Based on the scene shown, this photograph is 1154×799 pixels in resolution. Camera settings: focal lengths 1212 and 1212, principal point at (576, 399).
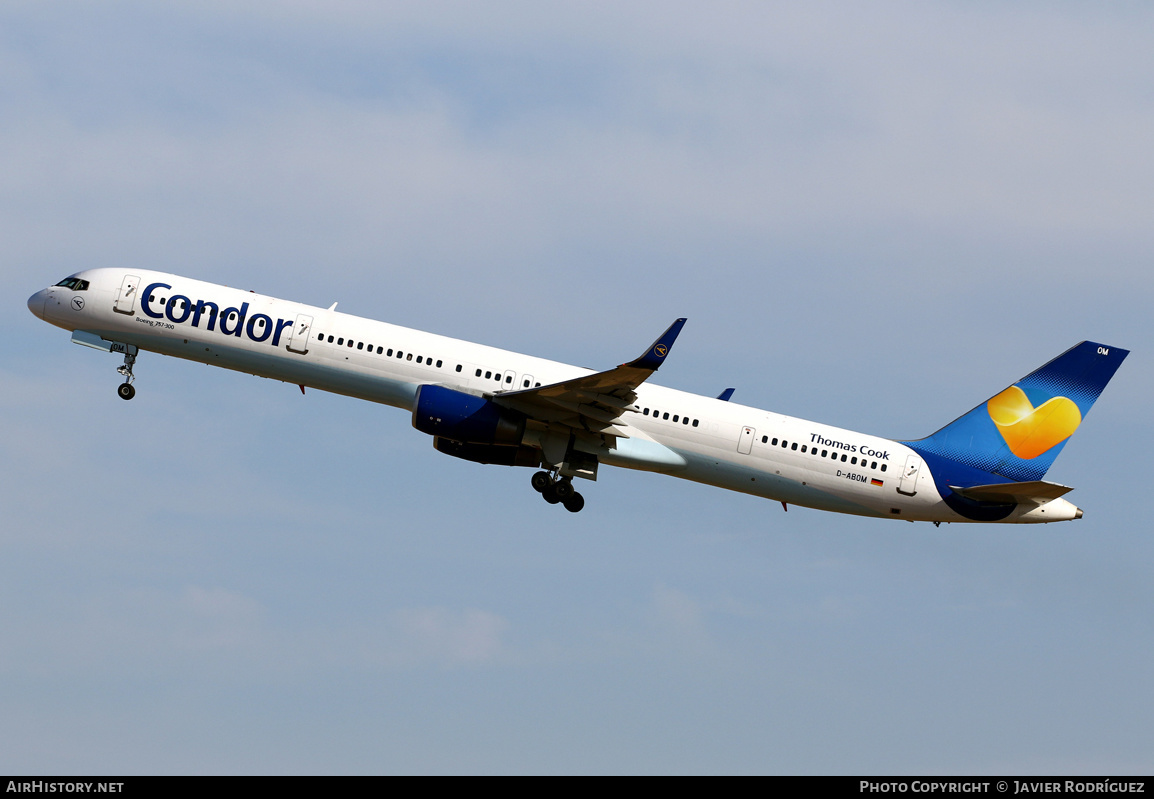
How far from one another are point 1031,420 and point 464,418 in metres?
23.2

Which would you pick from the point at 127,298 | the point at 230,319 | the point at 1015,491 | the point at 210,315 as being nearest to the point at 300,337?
the point at 230,319

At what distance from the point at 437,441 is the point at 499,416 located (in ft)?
12.5

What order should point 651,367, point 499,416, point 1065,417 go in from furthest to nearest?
point 1065,417
point 499,416
point 651,367

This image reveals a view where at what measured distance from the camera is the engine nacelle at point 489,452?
48375 mm

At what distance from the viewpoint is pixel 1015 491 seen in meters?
46.8

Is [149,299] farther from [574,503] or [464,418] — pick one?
[574,503]

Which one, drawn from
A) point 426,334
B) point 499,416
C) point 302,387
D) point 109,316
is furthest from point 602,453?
point 109,316

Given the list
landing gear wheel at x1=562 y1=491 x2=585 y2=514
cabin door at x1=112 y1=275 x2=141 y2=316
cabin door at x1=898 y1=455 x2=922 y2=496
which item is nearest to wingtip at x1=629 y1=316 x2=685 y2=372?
landing gear wheel at x1=562 y1=491 x2=585 y2=514

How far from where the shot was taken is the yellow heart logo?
1941 inches

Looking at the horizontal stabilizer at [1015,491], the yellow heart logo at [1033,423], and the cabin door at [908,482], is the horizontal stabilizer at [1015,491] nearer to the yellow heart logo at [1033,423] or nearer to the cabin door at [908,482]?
the cabin door at [908,482]

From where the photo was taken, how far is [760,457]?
4734 centimetres

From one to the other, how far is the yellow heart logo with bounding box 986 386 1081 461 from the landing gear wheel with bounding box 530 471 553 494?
1840 cm
